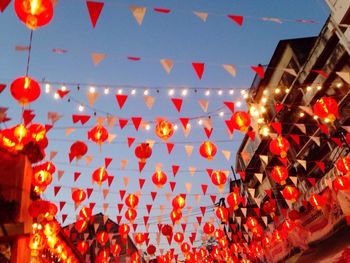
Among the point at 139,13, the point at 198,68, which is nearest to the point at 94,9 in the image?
the point at 139,13

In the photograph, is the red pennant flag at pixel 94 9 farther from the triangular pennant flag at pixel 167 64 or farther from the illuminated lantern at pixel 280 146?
the illuminated lantern at pixel 280 146

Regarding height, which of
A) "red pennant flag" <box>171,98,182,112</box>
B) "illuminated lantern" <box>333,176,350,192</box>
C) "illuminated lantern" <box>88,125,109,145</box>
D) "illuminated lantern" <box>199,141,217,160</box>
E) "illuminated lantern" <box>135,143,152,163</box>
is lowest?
"illuminated lantern" <box>333,176,350,192</box>

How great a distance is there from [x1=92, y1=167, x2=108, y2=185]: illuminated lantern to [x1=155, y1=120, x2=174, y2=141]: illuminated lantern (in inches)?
131

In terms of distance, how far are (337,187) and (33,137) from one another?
34.2 ft

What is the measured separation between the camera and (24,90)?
24.1 ft

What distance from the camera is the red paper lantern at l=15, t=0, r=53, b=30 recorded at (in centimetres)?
569

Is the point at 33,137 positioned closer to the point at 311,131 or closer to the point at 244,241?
the point at 311,131

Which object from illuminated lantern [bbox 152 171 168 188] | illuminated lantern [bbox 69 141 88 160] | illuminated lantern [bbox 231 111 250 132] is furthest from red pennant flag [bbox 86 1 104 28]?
illuminated lantern [bbox 152 171 168 188]

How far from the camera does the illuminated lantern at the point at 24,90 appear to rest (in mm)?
→ 7312

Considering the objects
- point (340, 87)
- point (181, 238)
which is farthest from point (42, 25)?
point (181, 238)

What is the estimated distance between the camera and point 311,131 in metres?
16.9

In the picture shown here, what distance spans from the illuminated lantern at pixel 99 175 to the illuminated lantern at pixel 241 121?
16.2 feet

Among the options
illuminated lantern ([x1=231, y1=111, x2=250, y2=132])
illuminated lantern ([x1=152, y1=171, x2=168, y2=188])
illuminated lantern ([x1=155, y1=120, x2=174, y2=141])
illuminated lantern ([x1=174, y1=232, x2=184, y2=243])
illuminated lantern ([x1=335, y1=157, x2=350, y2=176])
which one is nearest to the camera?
illuminated lantern ([x1=155, y1=120, x2=174, y2=141])

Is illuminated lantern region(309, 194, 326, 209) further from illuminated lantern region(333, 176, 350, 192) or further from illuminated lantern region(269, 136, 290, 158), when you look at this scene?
illuminated lantern region(269, 136, 290, 158)
